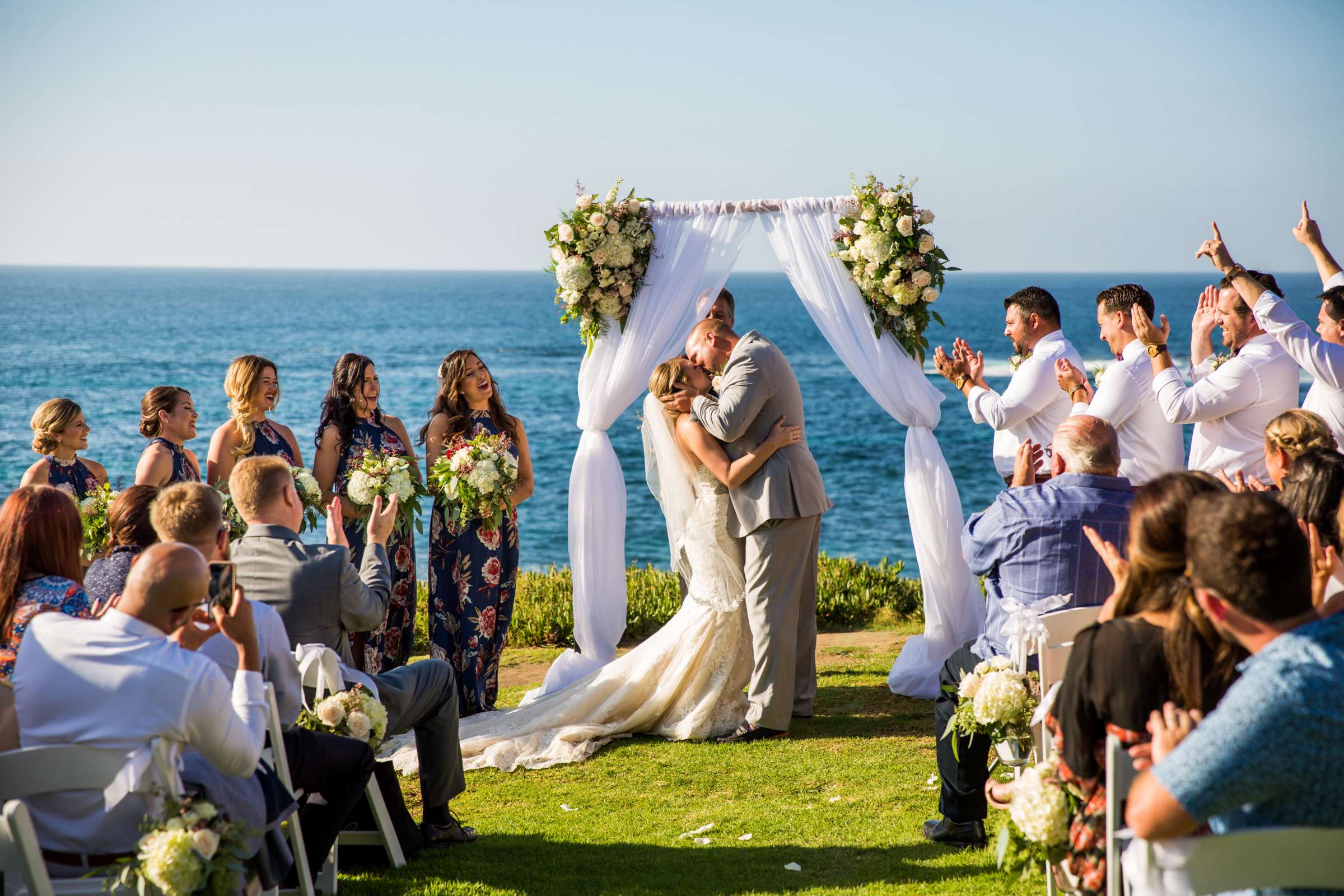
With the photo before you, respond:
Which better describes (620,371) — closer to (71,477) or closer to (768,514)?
(768,514)

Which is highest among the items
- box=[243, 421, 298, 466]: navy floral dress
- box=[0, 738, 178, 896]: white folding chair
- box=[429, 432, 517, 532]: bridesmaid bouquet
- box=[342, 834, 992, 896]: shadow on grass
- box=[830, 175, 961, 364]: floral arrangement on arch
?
box=[830, 175, 961, 364]: floral arrangement on arch

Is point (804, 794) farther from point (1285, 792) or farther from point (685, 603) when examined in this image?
point (1285, 792)

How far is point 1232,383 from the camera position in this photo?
5.52 m

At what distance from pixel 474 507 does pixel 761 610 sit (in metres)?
1.75

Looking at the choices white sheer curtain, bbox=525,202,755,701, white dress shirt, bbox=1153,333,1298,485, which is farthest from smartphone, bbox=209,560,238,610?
white dress shirt, bbox=1153,333,1298,485

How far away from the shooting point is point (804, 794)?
203 inches

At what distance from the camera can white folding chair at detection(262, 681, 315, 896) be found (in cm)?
337

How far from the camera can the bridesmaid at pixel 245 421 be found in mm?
6273

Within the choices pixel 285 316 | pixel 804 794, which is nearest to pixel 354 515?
pixel 804 794

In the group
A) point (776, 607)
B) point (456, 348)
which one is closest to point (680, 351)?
point (776, 607)

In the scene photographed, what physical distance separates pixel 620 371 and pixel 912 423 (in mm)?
1886

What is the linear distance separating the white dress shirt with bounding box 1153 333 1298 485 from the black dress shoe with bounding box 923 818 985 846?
2.27m

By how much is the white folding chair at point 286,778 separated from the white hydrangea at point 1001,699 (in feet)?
7.33

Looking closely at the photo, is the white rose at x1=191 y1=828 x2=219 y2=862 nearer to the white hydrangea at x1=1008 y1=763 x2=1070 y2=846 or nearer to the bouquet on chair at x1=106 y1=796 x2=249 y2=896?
the bouquet on chair at x1=106 y1=796 x2=249 y2=896
